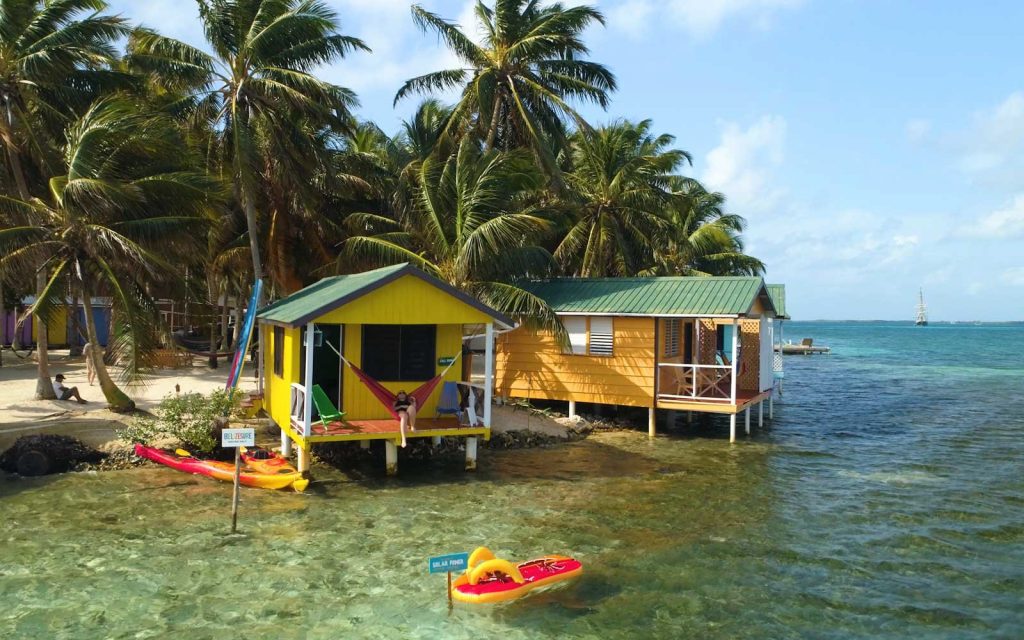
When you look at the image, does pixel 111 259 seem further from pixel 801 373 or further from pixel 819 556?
pixel 801 373

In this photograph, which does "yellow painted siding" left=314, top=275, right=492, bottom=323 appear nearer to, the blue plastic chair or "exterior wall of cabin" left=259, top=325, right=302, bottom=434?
"exterior wall of cabin" left=259, top=325, right=302, bottom=434

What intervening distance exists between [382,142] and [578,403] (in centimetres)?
1430

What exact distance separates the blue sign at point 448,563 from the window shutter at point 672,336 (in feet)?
43.4

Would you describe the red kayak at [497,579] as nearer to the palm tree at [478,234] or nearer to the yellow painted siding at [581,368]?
the palm tree at [478,234]

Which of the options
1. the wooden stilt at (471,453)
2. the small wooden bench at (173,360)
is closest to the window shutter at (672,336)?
the wooden stilt at (471,453)

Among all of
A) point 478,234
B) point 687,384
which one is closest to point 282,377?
point 478,234

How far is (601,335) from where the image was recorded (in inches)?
786

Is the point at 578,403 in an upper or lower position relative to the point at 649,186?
lower

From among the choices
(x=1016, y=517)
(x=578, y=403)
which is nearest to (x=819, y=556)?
(x=1016, y=517)

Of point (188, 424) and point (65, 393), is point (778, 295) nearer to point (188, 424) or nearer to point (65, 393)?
point (188, 424)

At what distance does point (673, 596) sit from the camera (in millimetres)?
9211

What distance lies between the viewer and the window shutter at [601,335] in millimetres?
19828

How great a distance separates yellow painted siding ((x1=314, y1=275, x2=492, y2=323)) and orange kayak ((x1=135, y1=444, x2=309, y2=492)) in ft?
9.11

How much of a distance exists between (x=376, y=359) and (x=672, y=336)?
9.32m
